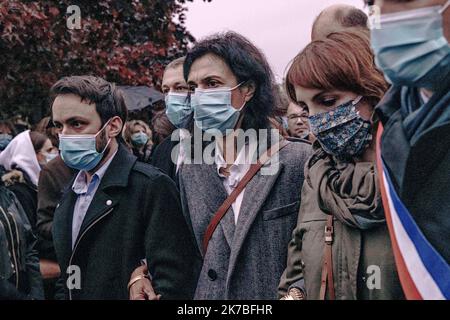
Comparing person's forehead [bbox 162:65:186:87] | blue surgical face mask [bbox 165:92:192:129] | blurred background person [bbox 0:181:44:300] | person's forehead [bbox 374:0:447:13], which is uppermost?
person's forehead [bbox 374:0:447:13]

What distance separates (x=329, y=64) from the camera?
2791 millimetres

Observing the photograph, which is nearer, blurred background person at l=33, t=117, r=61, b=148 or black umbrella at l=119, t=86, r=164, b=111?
blurred background person at l=33, t=117, r=61, b=148

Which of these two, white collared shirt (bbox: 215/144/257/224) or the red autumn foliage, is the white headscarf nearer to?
white collared shirt (bbox: 215/144/257/224)

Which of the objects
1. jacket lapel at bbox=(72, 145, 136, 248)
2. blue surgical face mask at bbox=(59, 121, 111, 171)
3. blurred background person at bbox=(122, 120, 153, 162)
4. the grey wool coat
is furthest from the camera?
blurred background person at bbox=(122, 120, 153, 162)

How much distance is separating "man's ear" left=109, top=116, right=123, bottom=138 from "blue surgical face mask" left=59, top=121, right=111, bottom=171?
82 millimetres

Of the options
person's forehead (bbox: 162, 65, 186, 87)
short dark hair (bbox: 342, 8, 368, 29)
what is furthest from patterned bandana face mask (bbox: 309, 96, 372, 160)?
person's forehead (bbox: 162, 65, 186, 87)

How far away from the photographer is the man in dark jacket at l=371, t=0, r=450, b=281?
6.70 feet

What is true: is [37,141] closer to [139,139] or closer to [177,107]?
[177,107]

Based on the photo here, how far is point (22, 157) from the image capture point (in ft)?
20.0

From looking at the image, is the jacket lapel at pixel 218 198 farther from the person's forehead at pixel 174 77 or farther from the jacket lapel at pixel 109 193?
the person's forehead at pixel 174 77

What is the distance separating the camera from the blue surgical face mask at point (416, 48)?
6.74 feet

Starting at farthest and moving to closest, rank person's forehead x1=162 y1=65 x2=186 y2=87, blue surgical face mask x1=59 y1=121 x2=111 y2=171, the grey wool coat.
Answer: person's forehead x1=162 y1=65 x2=186 y2=87 → blue surgical face mask x1=59 y1=121 x2=111 y2=171 → the grey wool coat

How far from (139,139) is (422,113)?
7.06m

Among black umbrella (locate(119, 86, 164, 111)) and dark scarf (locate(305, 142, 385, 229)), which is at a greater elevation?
dark scarf (locate(305, 142, 385, 229))
